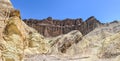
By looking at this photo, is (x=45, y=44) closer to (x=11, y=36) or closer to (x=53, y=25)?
(x=11, y=36)

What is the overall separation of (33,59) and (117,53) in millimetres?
11302

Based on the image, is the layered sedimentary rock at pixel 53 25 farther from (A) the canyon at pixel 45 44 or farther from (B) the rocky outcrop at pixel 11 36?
(B) the rocky outcrop at pixel 11 36

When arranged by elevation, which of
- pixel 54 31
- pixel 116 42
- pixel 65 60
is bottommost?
pixel 65 60

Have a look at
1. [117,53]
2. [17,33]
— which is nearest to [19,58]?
[17,33]

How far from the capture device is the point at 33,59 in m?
30.7

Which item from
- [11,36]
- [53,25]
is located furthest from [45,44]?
[53,25]

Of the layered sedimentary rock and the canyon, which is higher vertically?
the layered sedimentary rock

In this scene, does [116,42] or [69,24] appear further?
[69,24]

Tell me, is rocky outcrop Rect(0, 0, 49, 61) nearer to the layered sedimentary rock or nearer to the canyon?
the canyon

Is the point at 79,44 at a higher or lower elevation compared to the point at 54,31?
lower

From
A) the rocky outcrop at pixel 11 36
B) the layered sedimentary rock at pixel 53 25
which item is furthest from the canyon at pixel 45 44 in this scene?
the layered sedimentary rock at pixel 53 25

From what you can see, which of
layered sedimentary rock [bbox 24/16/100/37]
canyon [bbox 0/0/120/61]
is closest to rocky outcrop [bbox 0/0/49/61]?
canyon [bbox 0/0/120/61]

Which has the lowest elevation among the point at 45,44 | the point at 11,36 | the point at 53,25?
the point at 11,36

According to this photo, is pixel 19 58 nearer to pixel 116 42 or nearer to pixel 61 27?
pixel 116 42
